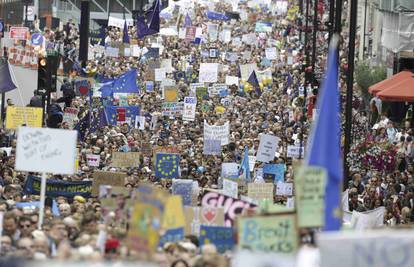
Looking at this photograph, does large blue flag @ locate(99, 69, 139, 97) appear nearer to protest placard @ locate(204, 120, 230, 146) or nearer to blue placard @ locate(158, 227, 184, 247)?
protest placard @ locate(204, 120, 230, 146)

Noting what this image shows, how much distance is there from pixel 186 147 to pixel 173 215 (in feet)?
58.4

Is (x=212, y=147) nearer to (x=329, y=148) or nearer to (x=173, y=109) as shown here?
(x=173, y=109)

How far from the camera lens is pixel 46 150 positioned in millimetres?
17391

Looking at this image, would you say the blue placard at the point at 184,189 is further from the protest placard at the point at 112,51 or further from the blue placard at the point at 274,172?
the protest placard at the point at 112,51

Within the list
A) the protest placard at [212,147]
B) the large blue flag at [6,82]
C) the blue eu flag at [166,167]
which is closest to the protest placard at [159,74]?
the large blue flag at [6,82]

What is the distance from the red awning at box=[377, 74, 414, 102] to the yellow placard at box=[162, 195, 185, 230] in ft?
60.6

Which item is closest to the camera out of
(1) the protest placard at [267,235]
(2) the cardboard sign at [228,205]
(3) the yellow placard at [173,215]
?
(1) the protest placard at [267,235]

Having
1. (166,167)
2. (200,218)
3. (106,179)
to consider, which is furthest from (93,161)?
(200,218)

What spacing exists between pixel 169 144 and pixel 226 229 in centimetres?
1718

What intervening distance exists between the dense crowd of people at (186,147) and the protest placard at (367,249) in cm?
109

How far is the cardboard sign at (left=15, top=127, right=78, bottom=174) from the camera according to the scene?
56.6 ft

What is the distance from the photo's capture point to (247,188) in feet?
78.1

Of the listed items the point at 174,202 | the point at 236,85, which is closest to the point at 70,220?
the point at 174,202

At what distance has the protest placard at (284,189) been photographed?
25062mm
